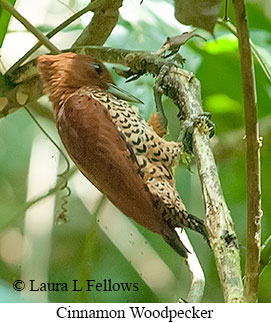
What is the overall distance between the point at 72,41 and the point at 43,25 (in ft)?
0.24

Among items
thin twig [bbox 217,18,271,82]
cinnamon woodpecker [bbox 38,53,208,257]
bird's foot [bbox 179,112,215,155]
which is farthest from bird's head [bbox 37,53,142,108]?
thin twig [bbox 217,18,271,82]

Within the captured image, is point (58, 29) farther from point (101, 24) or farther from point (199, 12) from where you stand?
point (199, 12)

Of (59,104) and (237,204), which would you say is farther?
(59,104)

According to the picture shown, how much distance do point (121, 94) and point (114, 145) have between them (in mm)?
137

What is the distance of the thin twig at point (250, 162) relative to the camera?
1178mm

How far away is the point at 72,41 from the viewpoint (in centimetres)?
142

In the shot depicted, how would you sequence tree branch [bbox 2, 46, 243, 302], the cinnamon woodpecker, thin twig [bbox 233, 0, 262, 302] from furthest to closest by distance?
1. the cinnamon woodpecker
2. thin twig [bbox 233, 0, 262, 302]
3. tree branch [bbox 2, 46, 243, 302]

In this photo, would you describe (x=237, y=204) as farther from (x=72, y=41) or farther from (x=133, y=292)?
(x=72, y=41)

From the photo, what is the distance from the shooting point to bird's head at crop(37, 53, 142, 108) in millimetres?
1396

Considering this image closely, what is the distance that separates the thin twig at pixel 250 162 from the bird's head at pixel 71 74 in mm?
267

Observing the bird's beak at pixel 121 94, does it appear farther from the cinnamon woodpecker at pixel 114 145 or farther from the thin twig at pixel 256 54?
the thin twig at pixel 256 54

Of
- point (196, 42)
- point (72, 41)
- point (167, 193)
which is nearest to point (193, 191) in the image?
point (167, 193)

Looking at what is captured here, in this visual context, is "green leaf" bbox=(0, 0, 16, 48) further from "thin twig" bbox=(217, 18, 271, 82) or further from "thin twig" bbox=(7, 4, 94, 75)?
"thin twig" bbox=(217, 18, 271, 82)

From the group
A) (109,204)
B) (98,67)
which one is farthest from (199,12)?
(109,204)
